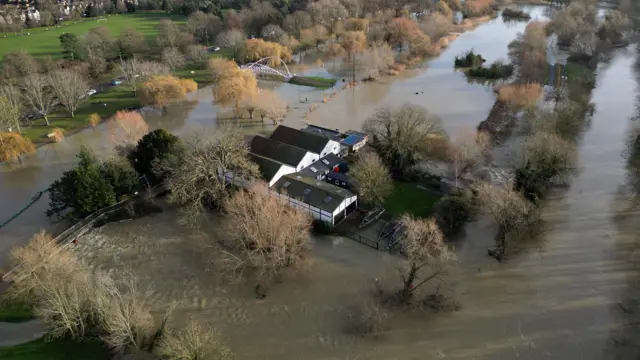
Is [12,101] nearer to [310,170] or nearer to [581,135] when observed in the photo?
[310,170]

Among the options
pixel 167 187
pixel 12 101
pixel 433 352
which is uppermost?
pixel 12 101

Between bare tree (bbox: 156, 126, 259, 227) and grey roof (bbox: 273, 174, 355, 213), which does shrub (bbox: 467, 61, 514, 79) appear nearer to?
grey roof (bbox: 273, 174, 355, 213)

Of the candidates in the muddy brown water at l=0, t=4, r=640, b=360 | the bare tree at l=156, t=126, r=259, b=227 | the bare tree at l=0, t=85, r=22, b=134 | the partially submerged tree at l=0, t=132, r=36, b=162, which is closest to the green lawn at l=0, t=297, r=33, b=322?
the muddy brown water at l=0, t=4, r=640, b=360

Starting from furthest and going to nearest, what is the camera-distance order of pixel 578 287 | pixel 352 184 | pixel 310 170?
pixel 310 170 < pixel 352 184 < pixel 578 287

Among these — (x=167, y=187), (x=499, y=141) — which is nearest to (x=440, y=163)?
(x=499, y=141)

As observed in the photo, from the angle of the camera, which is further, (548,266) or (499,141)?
(499,141)

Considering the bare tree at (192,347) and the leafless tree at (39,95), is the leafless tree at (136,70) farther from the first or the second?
the bare tree at (192,347)

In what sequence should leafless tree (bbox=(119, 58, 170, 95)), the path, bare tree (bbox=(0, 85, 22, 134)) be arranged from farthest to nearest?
leafless tree (bbox=(119, 58, 170, 95)) < bare tree (bbox=(0, 85, 22, 134)) < the path

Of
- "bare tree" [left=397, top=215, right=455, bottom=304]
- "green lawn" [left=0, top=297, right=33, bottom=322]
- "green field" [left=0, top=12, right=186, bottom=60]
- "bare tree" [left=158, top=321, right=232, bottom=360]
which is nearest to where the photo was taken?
"bare tree" [left=158, top=321, right=232, bottom=360]
